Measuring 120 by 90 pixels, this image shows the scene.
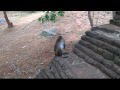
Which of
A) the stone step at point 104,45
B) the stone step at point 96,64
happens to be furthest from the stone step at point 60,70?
the stone step at point 104,45

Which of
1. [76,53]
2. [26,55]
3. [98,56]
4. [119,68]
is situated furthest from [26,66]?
[119,68]

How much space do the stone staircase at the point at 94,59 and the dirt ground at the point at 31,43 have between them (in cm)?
223

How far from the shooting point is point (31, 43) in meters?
14.5

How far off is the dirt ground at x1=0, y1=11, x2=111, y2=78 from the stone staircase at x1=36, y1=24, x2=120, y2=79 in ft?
7.30

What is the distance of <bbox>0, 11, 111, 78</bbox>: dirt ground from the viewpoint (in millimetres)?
11008

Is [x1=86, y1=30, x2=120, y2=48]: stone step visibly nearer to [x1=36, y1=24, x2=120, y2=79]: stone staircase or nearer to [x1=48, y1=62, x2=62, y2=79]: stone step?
[x1=36, y1=24, x2=120, y2=79]: stone staircase

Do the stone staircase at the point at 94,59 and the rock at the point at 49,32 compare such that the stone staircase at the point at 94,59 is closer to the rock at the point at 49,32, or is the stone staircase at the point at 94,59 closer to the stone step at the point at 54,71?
the stone step at the point at 54,71

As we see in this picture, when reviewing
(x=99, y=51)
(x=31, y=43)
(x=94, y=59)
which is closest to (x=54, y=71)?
(x=94, y=59)

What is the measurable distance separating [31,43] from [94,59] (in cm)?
740

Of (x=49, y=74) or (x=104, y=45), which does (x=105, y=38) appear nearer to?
(x=104, y=45)

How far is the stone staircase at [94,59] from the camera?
6.66 m

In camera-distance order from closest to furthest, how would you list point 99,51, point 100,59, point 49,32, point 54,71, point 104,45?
point 100,59, point 104,45, point 99,51, point 54,71, point 49,32

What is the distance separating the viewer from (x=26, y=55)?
12.7m
